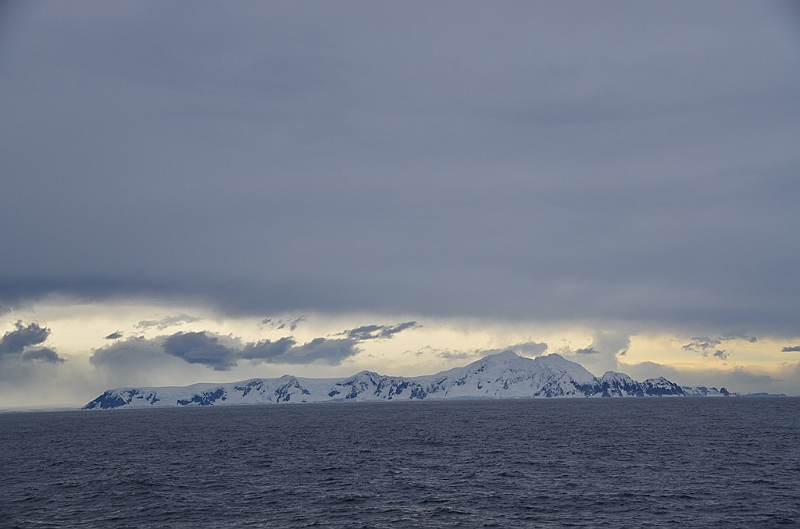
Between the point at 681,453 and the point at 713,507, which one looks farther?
the point at 681,453

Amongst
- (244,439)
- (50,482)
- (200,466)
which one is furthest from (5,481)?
(244,439)

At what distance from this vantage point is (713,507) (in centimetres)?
5988

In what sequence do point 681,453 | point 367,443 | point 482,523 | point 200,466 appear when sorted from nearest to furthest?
point 482,523
point 200,466
point 681,453
point 367,443

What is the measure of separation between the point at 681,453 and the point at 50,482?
3586 inches

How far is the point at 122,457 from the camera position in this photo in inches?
4193

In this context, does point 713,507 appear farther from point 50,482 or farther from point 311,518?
point 50,482

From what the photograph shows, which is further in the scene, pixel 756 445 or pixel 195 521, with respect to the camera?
pixel 756 445

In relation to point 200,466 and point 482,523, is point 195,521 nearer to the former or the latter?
point 482,523

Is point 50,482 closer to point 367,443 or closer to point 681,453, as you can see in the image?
point 367,443

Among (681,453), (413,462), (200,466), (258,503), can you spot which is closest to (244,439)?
(200,466)

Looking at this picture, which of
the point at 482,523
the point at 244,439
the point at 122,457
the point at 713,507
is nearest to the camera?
the point at 482,523

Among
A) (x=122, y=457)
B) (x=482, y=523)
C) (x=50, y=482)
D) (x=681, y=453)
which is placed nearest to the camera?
(x=482, y=523)

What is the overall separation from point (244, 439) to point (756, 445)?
337ft

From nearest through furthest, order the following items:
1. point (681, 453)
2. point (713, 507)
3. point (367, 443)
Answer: point (713, 507) < point (681, 453) < point (367, 443)
